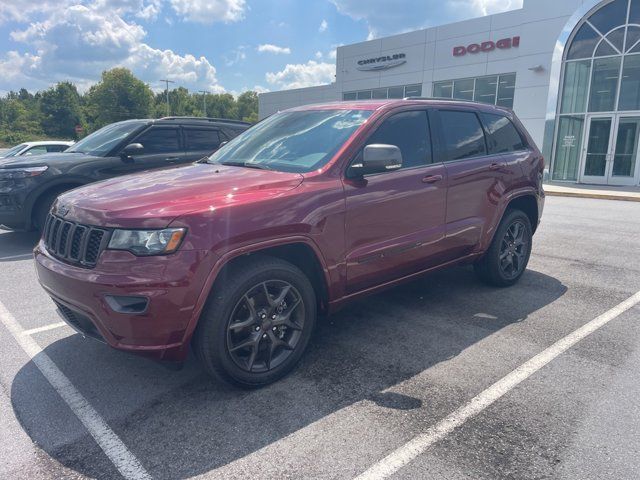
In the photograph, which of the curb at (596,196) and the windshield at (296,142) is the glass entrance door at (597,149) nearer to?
the curb at (596,196)

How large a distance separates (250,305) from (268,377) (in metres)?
0.52

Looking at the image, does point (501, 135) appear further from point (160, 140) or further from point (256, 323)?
point (160, 140)

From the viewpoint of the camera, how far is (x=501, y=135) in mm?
4879

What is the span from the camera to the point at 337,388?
305 centimetres

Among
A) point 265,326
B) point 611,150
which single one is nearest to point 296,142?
point 265,326

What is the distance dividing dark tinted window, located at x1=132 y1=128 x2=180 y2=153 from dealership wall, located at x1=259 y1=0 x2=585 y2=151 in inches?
664

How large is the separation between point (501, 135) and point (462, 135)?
2.40 feet

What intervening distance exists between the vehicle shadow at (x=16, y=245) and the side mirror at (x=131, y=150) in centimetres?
195

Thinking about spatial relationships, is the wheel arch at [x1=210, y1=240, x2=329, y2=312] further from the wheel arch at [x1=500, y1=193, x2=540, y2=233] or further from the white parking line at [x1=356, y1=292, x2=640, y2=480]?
the wheel arch at [x1=500, y1=193, x2=540, y2=233]

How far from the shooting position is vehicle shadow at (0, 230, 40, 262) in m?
6.48

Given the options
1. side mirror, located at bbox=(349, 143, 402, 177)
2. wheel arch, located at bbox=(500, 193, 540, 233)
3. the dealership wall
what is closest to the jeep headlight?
side mirror, located at bbox=(349, 143, 402, 177)

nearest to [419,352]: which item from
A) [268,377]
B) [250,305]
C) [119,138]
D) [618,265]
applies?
[268,377]

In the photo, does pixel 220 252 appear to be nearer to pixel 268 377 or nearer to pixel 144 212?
pixel 144 212

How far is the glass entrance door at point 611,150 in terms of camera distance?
17.5m
